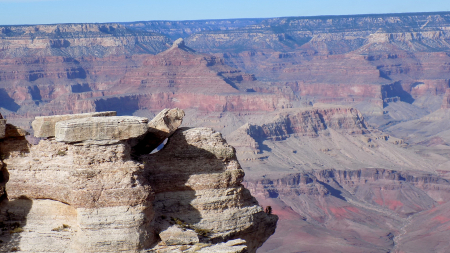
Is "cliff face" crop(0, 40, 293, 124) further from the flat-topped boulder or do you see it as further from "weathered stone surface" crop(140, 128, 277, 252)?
the flat-topped boulder

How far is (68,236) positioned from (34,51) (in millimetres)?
187655

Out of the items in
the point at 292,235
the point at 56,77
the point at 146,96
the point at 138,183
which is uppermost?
the point at 56,77

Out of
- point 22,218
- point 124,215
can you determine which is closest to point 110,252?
point 124,215

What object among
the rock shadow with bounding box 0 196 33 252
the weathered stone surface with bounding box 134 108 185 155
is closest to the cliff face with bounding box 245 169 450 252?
the weathered stone surface with bounding box 134 108 185 155

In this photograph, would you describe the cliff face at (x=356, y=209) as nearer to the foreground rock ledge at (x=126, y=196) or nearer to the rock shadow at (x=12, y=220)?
the foreground rock ledge at (x=126, y=196)

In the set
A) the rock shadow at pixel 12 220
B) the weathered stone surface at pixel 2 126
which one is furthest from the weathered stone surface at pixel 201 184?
the weathered stone surface at pixel 2 126

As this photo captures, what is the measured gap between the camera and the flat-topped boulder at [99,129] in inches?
789

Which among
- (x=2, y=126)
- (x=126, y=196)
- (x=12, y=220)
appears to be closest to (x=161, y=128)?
(x=126, y=196)

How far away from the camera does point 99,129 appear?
20.2 meters

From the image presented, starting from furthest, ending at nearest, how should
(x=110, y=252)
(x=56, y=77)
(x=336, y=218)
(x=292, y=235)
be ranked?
(x=56, y=77), (x=336, y=218), (x=292, y=235), (x=110, y=252)

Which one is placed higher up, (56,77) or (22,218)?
(56,77)

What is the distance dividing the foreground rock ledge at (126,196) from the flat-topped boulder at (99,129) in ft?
0.19

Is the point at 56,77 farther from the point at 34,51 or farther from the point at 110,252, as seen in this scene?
the point at 110,252

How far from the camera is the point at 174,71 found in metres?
170
